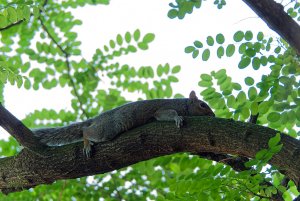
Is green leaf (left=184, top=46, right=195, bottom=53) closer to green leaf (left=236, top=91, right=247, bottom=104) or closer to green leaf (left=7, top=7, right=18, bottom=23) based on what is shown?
green leaf (left=236, top=91, right=247, bottom=104)

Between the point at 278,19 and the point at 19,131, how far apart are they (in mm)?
1969

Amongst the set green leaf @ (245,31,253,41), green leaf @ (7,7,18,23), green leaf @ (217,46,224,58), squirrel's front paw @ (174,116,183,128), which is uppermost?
green leaf @ (7,7,18,23)

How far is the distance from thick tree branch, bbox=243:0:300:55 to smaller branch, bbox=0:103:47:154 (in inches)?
71.7

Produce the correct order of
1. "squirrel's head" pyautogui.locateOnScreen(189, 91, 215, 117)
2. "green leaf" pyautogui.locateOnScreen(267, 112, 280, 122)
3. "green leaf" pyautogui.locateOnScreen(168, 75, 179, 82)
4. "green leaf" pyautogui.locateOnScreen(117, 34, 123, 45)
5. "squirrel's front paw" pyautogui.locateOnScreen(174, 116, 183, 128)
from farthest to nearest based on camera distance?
"green leaf" pyautogui.locateOnScreen(117, 34, 123, 45), "green leaf" pyautogui.locateOnScreen(168, 75, 179, 82), "squirrel's head" pyautogui.locateOnScreen(189, 91, 215, 117), "squirrel's front paw" pyautogui.locateOnScreen(174, 116, 183, 128), "green leaf" pyautogui.locateOnScreen(267, 112, 280, 122)

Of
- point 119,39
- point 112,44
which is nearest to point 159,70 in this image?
point 119,39

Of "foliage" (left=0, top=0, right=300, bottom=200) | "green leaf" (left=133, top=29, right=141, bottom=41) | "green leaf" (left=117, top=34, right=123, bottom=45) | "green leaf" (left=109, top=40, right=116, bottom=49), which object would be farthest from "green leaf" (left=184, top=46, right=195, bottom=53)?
"green leaf" (left=109, top=40, right=116, bottom=49)

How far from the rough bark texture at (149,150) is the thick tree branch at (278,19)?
0.56m

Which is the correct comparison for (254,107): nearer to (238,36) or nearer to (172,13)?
(238,36)

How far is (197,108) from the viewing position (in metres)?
4.74

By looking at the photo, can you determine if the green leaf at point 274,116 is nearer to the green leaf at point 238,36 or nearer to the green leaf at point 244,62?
the green leaf at point 244,62

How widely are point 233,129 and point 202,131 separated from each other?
0.68 feet

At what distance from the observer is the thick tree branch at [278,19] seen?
2885 mm

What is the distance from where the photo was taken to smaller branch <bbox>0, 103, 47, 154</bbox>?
373 cm

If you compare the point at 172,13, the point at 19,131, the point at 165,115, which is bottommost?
the point at 165,115
